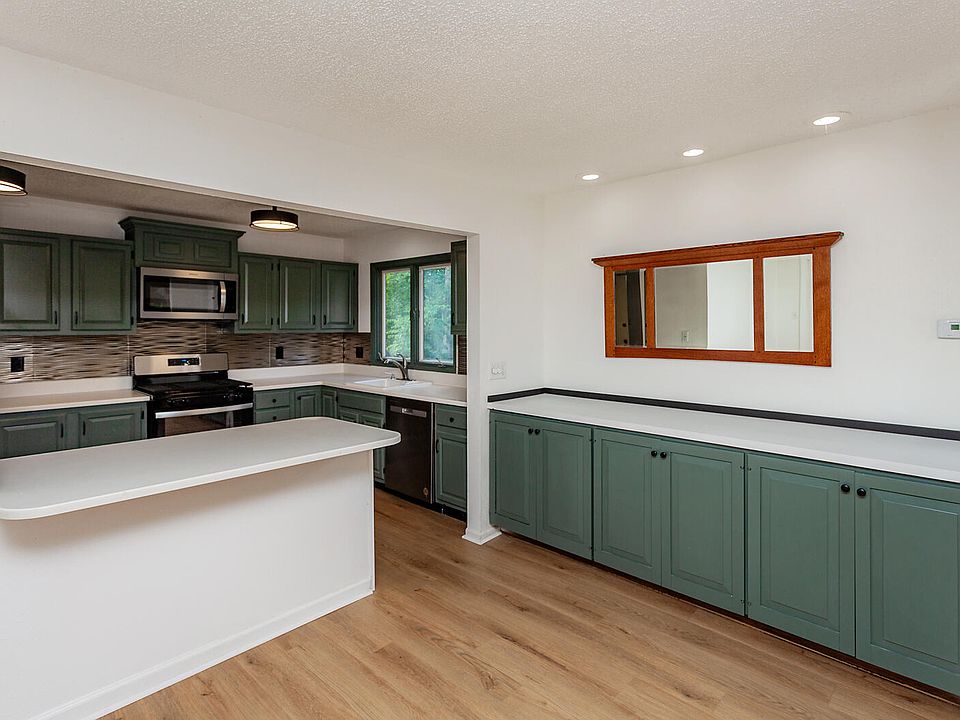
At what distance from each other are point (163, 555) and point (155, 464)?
0.38 meters

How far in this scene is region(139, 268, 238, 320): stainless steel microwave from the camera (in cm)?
440

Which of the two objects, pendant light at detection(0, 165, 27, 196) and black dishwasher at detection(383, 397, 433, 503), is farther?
black dishwasher at detection(383, 397, 433, 503)

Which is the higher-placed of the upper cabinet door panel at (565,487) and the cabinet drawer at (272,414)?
the cabinet drawer at (272,414)

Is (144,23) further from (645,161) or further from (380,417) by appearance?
(380,417)

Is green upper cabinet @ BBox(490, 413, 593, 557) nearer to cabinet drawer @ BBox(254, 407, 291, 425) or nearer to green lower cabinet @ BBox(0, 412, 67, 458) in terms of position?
cabinet drawer @ BBox(254, 407, 291, 425)

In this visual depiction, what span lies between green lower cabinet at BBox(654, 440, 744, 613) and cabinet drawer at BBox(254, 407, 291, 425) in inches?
136

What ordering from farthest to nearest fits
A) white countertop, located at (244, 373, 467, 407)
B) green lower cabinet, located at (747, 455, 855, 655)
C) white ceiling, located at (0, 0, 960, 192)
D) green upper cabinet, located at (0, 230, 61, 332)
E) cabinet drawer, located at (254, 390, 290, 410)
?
cabinet drawer, located at (254, 390, 290, 410) → white countertop, located at (244, 373, 467, 407) → green upper cabinet, located at (0, 230, 61, 332) → green lower cabinet, located at (747, 455, 855, 655) → white ceiling, located at (0, 0, 960, 192)

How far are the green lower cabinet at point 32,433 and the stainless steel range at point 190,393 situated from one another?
1.77ft

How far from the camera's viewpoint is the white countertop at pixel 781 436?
2.20 m

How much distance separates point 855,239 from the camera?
277cm

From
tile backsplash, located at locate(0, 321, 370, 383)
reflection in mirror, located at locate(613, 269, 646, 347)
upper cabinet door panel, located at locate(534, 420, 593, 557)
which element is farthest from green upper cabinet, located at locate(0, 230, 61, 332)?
reflection in mirror, located at locate(613, 269, 646, 347)

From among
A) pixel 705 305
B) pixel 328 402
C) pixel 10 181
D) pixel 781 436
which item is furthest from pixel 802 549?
pixel 328 402

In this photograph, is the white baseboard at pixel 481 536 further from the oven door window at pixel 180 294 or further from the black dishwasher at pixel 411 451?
the oven door window at pixel 180 294

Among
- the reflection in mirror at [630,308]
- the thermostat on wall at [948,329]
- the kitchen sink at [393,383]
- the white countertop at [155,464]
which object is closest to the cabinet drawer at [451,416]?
the kitchen sink at [393,383]
